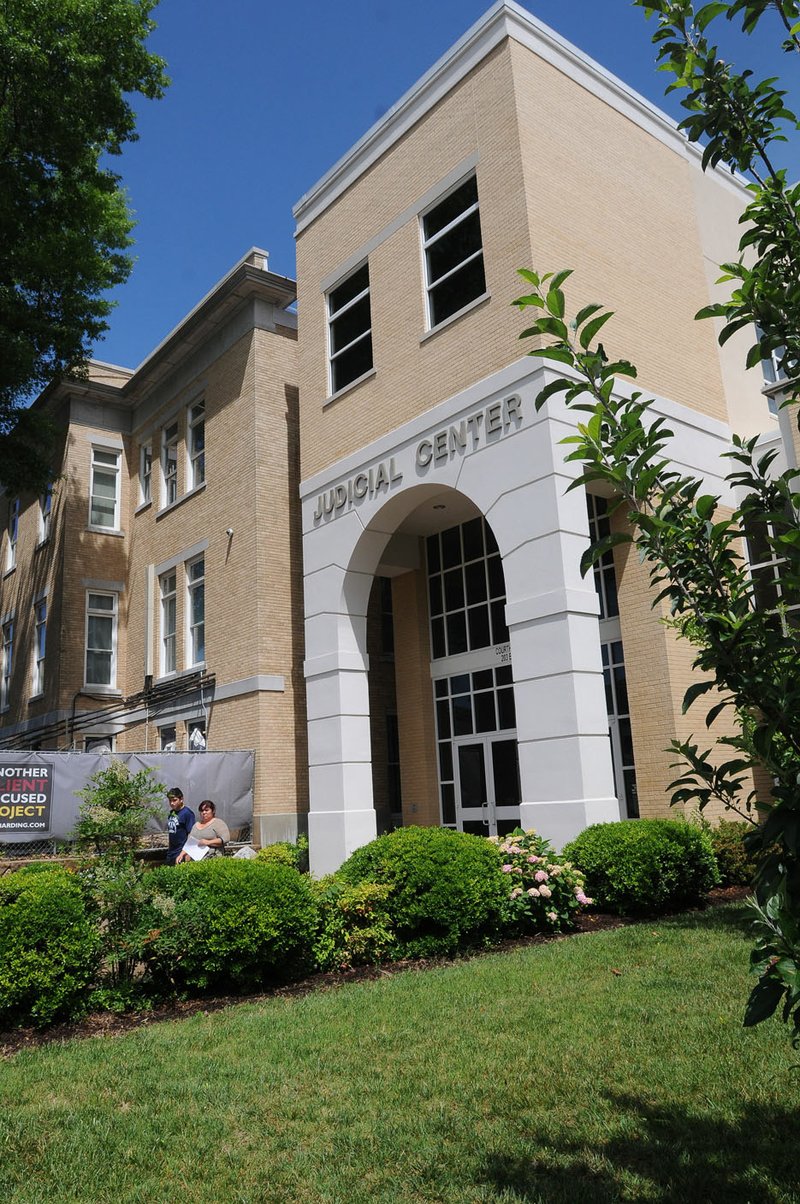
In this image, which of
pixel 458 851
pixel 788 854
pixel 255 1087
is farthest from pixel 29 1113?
pixel 458 851

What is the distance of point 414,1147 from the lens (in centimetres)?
456

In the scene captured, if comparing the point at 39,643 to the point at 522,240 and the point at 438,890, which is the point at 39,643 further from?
the point at 438,890

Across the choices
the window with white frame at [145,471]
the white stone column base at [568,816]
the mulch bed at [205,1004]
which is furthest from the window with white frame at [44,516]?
the mulch bed at [205,1004]

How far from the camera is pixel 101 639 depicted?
89.3 feet

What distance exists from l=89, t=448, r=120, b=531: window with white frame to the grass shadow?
25500 mm

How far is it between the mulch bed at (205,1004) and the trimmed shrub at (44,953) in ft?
0.53

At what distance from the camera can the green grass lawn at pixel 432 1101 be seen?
13.7ft

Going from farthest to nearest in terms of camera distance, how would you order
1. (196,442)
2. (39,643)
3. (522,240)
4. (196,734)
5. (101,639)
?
(39,643)
(101,639)
(196,442)
(196,734)
(522,240)

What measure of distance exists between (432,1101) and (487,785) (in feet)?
41.2

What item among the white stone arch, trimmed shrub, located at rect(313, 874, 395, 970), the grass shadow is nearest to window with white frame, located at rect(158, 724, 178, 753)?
the white stone arch

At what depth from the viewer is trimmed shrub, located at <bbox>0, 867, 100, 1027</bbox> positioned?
7.65 m

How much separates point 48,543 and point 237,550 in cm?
1064

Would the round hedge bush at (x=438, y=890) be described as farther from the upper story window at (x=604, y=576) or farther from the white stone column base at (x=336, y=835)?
the upper story window at (x=604, y=576)

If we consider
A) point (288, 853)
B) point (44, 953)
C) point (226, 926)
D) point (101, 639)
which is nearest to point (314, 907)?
point (226, 926)
